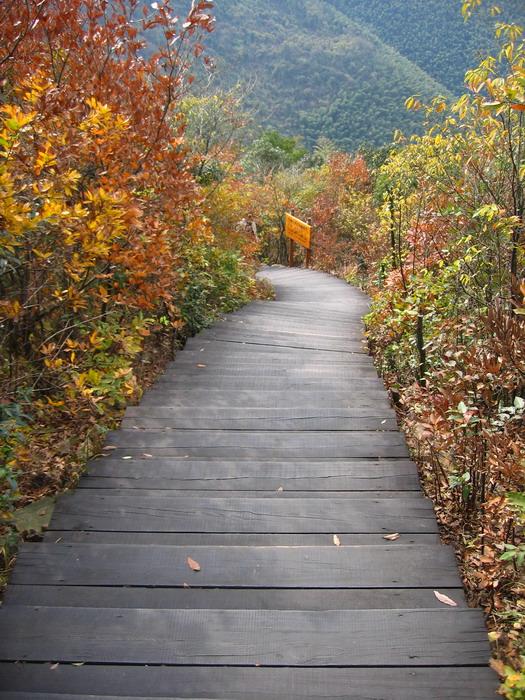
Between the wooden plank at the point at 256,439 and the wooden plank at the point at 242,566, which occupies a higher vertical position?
the wooden plank at the point at 256,439

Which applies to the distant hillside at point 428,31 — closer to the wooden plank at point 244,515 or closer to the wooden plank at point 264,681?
the wooden plank at point 244,515

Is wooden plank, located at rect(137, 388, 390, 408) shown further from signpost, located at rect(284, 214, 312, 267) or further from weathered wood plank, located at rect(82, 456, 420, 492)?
signpost, located at rect(284, 214, 312, 267)

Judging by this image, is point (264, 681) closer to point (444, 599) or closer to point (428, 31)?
point (444, 599)

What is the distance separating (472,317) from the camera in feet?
12.1

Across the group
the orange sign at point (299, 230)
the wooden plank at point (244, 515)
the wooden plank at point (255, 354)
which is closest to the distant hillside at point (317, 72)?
the orange sign at point (299, 230)

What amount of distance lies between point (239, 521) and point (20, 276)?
2.27 m

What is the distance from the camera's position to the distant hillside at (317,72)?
4034 cm

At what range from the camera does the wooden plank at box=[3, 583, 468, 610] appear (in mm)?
2004

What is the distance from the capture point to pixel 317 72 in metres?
47.2

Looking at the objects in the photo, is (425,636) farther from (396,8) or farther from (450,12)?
(396,8)

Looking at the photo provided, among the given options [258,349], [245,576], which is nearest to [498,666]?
[245,576]

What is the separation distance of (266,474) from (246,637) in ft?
3.72

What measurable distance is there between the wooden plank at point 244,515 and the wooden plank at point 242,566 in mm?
193

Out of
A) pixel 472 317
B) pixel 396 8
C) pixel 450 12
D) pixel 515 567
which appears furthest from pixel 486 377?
pixel 396 8
